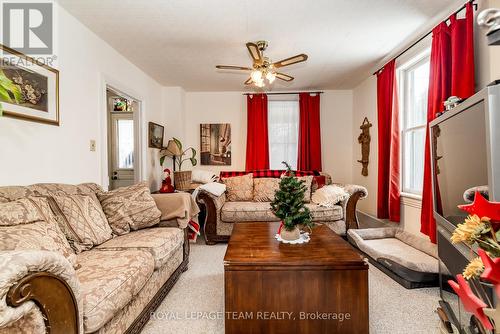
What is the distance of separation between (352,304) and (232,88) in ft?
13.1

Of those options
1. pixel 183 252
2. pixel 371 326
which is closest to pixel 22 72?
pixel 183 252

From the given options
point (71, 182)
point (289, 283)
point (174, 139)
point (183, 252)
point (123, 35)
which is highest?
point (123, 35)

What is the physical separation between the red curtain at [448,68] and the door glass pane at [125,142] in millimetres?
4759

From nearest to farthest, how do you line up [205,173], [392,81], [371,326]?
[371,326], [392,81], [205,173]

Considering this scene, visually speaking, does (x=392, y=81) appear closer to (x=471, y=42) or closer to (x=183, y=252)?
(x=471, y=42)

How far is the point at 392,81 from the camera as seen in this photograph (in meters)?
3.29

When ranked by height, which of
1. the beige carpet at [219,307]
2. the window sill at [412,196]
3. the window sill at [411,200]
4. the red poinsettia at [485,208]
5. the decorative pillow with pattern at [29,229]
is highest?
the red poinsettia at [485,208]

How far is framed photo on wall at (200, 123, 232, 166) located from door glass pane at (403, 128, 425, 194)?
2925 millimetres

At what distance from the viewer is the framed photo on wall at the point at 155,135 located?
12.8 ft

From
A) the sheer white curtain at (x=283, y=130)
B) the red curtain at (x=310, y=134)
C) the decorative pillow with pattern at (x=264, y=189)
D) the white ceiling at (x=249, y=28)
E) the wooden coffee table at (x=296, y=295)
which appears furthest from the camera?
the sheer white curtain at (x=283, y=130)

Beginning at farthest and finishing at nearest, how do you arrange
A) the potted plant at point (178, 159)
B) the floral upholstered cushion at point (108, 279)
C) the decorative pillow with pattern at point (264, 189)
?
the potted plant at point (178, 159)
the decorative pillow with pattern at point (264, 189)
the floral upholstered cushion at point (108, 279)

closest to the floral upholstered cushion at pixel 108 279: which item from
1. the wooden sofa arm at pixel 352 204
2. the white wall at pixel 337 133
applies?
the wooden sofa arm at pixel 352 204

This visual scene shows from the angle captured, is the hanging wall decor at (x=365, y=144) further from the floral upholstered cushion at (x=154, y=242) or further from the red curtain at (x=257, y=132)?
the floral upholstered cushion at (x=154, y=242)

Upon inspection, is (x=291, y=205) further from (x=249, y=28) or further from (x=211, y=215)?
(x=249, y=28)
